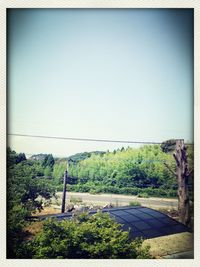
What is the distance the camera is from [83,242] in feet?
16.9

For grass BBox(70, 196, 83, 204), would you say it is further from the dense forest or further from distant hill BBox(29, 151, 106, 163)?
distant hill BBox(29, 151, 106, 163)

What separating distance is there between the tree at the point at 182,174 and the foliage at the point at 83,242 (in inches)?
27.8

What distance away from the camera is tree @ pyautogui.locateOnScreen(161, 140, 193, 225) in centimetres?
523

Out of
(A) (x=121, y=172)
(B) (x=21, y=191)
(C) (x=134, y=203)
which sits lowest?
(C) (x=134, y=203)

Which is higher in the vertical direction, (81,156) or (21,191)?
(81,156)

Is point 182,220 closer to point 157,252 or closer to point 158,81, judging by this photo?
point 157,252

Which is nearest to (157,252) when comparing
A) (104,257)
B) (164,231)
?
(164,231)

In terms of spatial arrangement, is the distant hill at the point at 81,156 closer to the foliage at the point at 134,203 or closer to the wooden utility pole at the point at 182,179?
the foliage at the point at 134,203

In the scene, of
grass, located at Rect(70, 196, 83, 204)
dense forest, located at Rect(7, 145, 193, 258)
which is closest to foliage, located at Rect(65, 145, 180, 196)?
dense forest, located at Rect(7, 145, 193, 258)

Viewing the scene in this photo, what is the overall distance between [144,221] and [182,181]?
0.75m

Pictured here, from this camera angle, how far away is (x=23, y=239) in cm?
519

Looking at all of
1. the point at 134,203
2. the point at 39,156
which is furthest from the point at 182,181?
the point at 39,156

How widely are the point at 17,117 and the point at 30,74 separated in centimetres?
61
